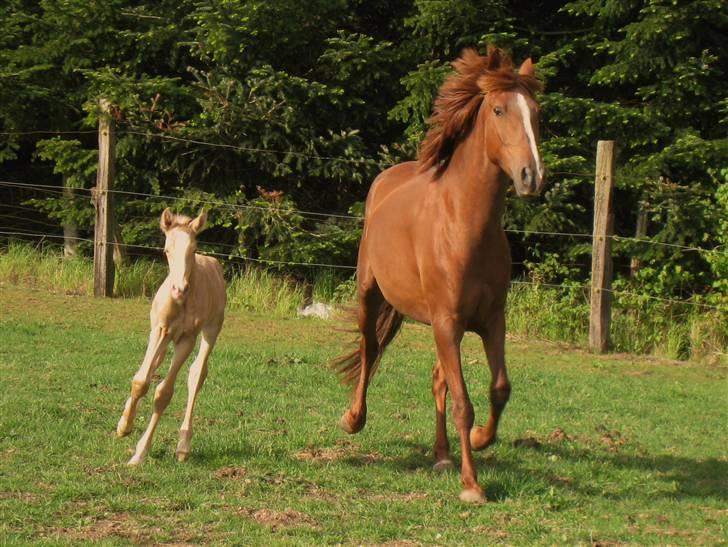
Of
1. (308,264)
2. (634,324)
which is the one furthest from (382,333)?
(308,264)

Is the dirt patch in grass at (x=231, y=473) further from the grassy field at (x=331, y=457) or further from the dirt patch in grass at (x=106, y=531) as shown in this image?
the dirt patch in grass at (x=106, y=531)

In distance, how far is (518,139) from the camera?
6223 mm

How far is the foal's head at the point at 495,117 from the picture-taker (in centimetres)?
616

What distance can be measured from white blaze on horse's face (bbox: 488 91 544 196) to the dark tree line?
8.68m

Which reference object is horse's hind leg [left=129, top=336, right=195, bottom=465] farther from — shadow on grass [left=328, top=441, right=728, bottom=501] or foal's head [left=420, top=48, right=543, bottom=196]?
foal's head [left=420, top=48, right=543, bottom=196]

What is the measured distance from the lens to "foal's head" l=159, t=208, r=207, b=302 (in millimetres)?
6516

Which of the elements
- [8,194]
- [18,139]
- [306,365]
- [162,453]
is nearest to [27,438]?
[162,453]

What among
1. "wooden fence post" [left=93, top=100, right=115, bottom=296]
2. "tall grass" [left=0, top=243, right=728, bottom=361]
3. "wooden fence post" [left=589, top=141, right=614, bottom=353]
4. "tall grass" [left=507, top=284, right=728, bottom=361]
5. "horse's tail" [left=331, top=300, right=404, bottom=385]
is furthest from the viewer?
"wooden fence post" [left=93, top=100, right=115, bottom=296]

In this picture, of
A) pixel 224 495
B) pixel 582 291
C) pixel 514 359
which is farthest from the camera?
pixel 582 291

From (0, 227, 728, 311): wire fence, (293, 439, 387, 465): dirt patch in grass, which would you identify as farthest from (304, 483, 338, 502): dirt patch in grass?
(0, 227, 728, 311): wire fence

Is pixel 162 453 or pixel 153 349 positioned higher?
pixel 153 349

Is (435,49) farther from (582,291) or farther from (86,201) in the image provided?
(86,201)

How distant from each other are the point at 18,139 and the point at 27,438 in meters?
11.0

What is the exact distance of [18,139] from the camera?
56.5 ft
